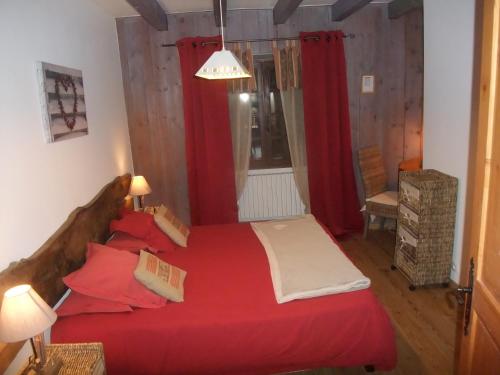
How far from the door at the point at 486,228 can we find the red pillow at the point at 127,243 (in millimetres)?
2202

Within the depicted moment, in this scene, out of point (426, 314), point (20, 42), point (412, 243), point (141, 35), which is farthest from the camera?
point (141, 35)

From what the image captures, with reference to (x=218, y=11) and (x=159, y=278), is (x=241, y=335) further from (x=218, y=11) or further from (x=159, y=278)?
(x=218, y=11)

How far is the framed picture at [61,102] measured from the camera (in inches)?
97.0

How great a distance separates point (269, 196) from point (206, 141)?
992mm

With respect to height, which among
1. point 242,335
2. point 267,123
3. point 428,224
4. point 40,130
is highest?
point 40,130

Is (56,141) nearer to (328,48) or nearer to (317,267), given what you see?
(317,267)

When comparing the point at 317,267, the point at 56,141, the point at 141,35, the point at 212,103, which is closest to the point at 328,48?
the point at 212,103

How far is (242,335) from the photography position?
2.15 metres

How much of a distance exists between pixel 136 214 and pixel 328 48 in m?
2.66

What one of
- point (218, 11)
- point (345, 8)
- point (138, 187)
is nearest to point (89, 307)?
point (138, 187)

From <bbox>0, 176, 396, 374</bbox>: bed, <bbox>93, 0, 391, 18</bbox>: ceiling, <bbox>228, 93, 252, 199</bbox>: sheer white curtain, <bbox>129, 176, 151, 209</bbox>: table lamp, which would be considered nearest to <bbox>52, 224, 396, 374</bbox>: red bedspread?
<bbox>0, 176, 396, 374</bbox>: bed

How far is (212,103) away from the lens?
14.0 feet

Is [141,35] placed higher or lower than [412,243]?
higher

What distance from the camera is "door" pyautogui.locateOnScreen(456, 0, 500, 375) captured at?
1260 mm
